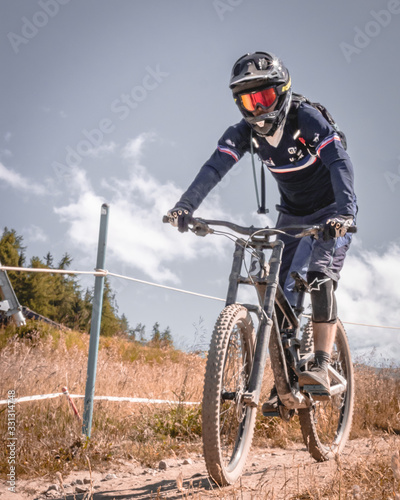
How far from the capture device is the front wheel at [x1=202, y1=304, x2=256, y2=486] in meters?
2.42

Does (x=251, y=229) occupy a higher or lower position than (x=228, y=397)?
higher

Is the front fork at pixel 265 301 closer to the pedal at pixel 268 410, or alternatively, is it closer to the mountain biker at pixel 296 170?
the mountain biker at pixel 296 170

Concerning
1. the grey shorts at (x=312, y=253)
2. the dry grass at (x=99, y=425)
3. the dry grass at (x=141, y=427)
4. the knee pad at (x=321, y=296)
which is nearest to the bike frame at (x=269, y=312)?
the knee pad at (x=321, y=296)

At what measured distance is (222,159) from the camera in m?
3.49

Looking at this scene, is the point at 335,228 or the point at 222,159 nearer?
the point at 335,228

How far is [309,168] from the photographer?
360cm

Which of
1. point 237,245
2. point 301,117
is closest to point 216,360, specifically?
point 237,245

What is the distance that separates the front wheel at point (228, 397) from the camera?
2418mm

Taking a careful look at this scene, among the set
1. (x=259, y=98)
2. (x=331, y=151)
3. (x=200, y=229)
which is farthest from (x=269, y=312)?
(x=259, y=98)

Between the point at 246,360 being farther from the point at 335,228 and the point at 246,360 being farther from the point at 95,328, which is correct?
the point at 95,328

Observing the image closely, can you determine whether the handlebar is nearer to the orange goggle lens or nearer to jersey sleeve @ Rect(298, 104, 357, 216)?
jersey sleeve @ Rect(298, 104, 357, 216)

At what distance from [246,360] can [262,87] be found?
5.87 ft

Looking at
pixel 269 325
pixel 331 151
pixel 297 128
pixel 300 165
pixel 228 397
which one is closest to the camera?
pixel 228 397

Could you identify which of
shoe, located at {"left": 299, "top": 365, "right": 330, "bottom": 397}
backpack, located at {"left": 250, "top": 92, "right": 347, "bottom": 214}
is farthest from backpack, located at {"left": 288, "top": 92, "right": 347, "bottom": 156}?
shoe, located at {"left": 299, "top": 365, "right": 330, "bottom": 397}
